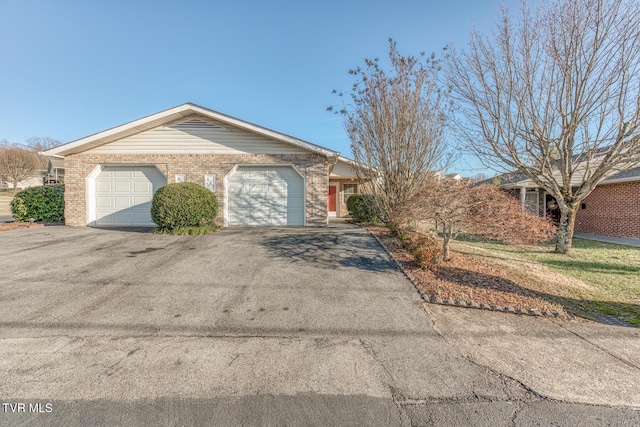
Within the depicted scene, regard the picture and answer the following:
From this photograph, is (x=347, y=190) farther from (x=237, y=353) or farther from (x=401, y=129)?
(x=237, y=353)

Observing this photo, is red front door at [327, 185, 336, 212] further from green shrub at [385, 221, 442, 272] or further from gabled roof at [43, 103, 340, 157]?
green shrub at [385, 221, 442, 272]

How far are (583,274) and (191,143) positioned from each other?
40.9 ft

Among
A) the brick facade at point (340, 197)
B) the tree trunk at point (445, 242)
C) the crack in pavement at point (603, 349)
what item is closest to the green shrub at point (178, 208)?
the tree trunk at point (445, 242)

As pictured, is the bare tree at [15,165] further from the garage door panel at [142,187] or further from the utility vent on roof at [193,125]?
the utility vent on roof at [193,125]

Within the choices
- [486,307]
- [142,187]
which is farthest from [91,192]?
[486,307]

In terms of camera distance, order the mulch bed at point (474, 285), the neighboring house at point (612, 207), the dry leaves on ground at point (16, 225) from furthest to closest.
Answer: the neighboring house at point (612, 207) < the dry leaves on ground at point (16, 225) < the mulch bed at point (474, 285)

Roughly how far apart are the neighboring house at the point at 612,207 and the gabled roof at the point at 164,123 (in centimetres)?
835

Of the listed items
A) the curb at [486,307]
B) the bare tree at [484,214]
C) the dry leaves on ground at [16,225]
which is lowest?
the curb at [486,307]

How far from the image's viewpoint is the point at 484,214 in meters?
5.35

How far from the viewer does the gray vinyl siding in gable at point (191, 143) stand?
10.5 meters

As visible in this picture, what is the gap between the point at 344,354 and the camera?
2.83 m

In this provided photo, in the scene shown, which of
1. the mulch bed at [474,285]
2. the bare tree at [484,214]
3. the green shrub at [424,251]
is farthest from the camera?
the green shrub at [424,251]

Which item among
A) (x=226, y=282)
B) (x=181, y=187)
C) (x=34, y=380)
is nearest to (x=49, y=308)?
(x=34, y=380)

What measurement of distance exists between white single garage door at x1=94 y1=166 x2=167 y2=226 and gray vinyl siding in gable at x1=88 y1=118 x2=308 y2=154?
2.48 ft
